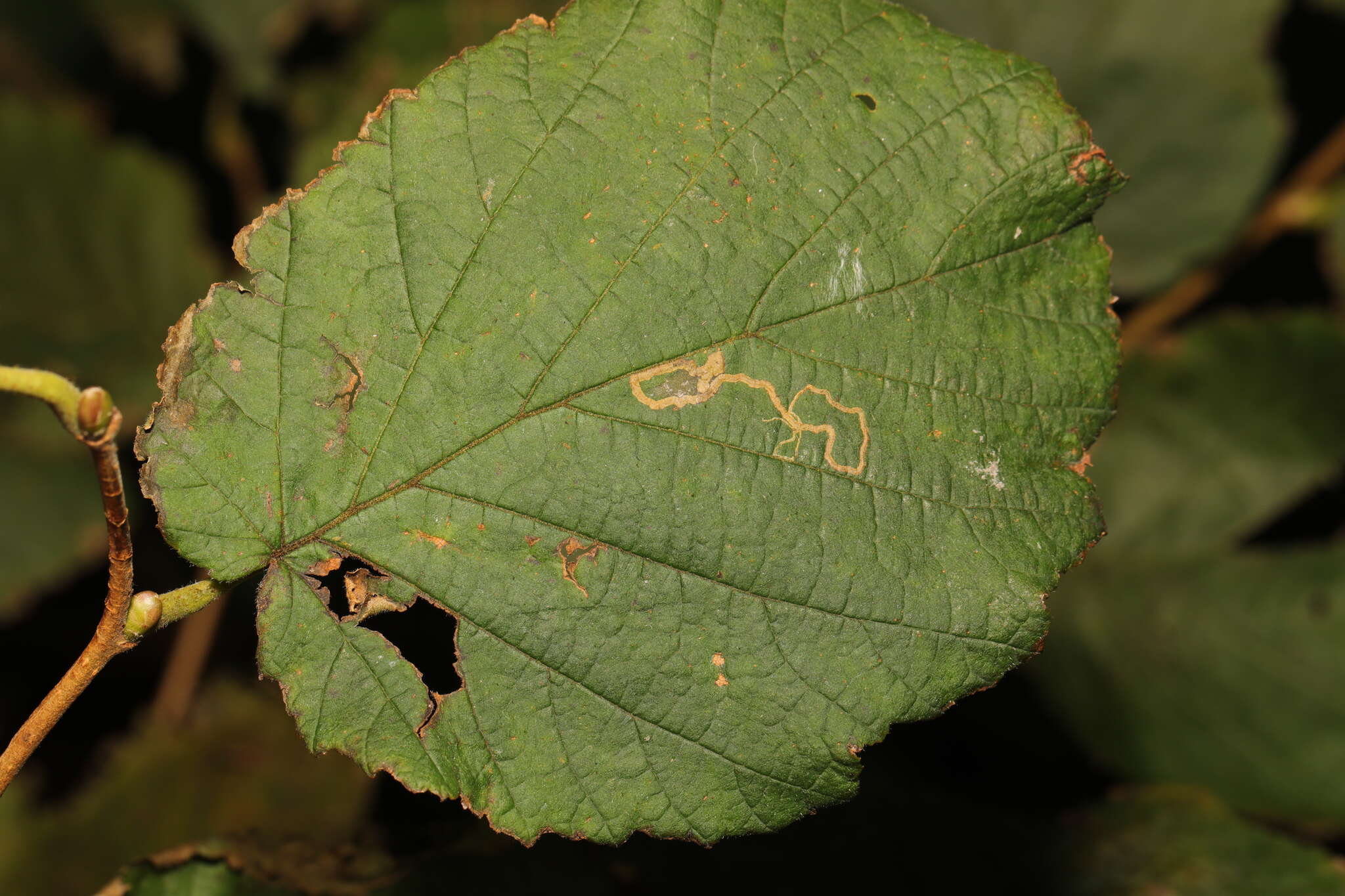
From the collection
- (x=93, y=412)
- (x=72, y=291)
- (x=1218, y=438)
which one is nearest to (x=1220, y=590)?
(x=1218, y=438)

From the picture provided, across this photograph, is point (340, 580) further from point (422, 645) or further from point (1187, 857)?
point (1187, 857)

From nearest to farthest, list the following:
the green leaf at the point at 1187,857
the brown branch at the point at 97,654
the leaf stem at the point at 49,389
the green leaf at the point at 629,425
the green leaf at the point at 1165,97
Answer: the leaf stem at the point at 49,389, the brown branch at the point at 97,654, the green leaf at the point at 629,425, the green leaf at the point at 1187,857, the green leaf at the point at 1165,97

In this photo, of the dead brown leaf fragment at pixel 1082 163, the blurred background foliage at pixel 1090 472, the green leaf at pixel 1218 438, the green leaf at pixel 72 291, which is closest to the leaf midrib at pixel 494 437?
the dead brown leaf fragment at pixel 1082 163

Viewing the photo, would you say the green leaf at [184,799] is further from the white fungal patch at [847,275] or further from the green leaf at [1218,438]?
the green leaf at [1218,438]

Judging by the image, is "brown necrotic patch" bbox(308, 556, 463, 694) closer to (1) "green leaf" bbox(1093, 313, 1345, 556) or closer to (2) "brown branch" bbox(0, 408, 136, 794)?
(2) "brown branch" bbox(0, 408, 136, 794)

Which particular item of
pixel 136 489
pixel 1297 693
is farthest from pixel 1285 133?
pixel 136 489

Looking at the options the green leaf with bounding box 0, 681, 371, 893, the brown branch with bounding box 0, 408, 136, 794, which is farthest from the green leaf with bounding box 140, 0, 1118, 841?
the green leaf with bounding box 0, 681, 371, 893
